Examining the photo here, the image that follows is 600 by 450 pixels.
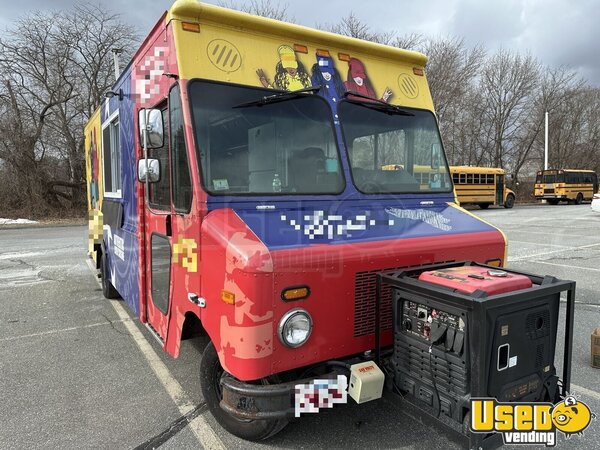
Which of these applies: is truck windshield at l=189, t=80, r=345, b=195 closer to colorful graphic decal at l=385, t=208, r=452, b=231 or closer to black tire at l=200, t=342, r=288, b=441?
colorful graphic decal at l=385, t=208, r=452, b=231

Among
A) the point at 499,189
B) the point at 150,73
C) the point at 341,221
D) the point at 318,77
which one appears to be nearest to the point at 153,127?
the point at 150,73

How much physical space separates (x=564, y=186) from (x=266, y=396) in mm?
37729

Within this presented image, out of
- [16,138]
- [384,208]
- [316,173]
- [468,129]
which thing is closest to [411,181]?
[384,208]

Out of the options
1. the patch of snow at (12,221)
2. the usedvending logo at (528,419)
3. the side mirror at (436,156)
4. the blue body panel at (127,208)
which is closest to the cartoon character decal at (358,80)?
the side mirror at (436,156)

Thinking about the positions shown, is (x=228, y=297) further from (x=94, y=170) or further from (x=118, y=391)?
(x=94, y=170)

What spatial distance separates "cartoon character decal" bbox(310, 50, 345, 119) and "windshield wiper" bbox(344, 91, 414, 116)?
0.24ft

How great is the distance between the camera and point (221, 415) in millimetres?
2920

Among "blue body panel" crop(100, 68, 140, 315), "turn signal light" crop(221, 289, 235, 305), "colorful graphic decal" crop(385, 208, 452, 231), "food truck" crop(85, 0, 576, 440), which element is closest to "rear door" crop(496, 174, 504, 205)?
"food truck" crop(85, 0, 576, 440)

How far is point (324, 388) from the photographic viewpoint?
2.52 metres

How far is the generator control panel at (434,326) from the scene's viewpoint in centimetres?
224

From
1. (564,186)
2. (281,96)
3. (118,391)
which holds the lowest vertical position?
(118,391)

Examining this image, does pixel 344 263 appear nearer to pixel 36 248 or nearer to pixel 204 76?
pixel 204 76

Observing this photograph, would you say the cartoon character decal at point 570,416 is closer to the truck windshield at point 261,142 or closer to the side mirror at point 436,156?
the truck windshield at point 261,142

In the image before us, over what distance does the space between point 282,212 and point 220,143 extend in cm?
61
